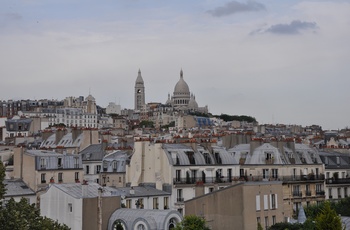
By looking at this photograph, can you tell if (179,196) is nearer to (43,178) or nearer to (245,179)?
(245,179)

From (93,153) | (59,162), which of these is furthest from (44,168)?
(93,153)

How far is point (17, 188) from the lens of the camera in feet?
140

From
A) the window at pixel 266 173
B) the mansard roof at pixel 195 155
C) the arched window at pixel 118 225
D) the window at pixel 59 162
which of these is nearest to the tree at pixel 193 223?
the arched window at pixel 118 225

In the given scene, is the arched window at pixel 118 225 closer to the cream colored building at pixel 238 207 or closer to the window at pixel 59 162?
the cream colored building at pixel 238 207

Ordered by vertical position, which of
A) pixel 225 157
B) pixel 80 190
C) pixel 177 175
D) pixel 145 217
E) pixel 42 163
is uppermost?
pixel 225 157

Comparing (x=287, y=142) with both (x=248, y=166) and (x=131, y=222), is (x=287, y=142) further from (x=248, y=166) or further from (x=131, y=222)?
(x=131, y=222)

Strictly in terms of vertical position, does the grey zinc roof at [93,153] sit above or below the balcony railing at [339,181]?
above

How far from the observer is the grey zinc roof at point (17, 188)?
41369 millimetres

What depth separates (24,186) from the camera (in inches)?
1708

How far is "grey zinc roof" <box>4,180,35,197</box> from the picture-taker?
4137 cm

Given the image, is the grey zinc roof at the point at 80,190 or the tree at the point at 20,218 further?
the grey zinc roof at the point at 80,190

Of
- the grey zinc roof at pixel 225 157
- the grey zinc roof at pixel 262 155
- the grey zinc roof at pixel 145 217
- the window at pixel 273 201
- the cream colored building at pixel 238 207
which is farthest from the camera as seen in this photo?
the grey zinc roof at pixel 262 155

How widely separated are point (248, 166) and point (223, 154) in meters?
2.24

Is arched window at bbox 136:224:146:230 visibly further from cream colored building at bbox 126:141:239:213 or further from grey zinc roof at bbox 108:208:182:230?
cream colored building at bbox 126:141:239:213
